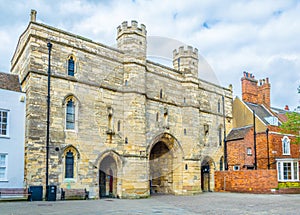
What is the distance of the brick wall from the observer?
998 inches

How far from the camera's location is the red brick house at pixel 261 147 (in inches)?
1095

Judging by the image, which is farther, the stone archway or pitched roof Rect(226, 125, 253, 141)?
pitched roof Rect(226, 125, 253, 141)

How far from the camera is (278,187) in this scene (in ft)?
83.8

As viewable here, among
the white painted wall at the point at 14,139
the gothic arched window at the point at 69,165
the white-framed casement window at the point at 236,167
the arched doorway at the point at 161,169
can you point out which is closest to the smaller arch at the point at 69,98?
the white painted wall at the point at 14,139

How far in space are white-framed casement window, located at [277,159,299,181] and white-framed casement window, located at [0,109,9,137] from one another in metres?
20.6

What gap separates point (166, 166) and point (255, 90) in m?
13.7

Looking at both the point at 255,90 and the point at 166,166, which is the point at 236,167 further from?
the point at 255,90

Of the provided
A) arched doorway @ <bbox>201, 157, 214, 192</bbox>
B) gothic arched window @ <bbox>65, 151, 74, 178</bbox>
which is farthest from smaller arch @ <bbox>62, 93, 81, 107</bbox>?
arched doorway @ <bbox>201, 157, 214, 192</bbox>

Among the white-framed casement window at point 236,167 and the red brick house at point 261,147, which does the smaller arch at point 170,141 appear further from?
the white-framed casement window at point 236,167

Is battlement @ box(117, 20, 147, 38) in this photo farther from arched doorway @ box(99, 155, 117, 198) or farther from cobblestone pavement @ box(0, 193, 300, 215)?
cobblestone pavement @ box(0, 193, 300, 215)

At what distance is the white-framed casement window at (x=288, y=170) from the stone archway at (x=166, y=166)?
842cm

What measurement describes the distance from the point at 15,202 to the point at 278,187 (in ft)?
60.5

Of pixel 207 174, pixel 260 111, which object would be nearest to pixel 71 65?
pixel 207 174

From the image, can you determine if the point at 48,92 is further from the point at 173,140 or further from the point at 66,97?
the point at 173,140
